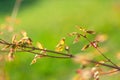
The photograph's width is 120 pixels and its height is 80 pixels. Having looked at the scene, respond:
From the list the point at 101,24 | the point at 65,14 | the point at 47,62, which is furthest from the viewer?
the point at 65,14

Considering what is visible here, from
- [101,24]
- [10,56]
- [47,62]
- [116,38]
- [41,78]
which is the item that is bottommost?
[10,56]

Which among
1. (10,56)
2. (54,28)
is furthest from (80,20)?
(10,56)

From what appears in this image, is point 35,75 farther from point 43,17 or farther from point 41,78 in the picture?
point 43,17

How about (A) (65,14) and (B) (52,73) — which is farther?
(A) (65,14)

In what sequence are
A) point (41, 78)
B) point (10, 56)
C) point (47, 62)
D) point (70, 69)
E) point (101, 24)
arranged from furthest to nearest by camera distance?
point (101, 24) → point (47, 62) → point (70, 69) → point (41, 78) → point (10, 56)

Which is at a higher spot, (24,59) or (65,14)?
(65,14)

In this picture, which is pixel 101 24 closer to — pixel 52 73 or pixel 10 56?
pixel 52 73
